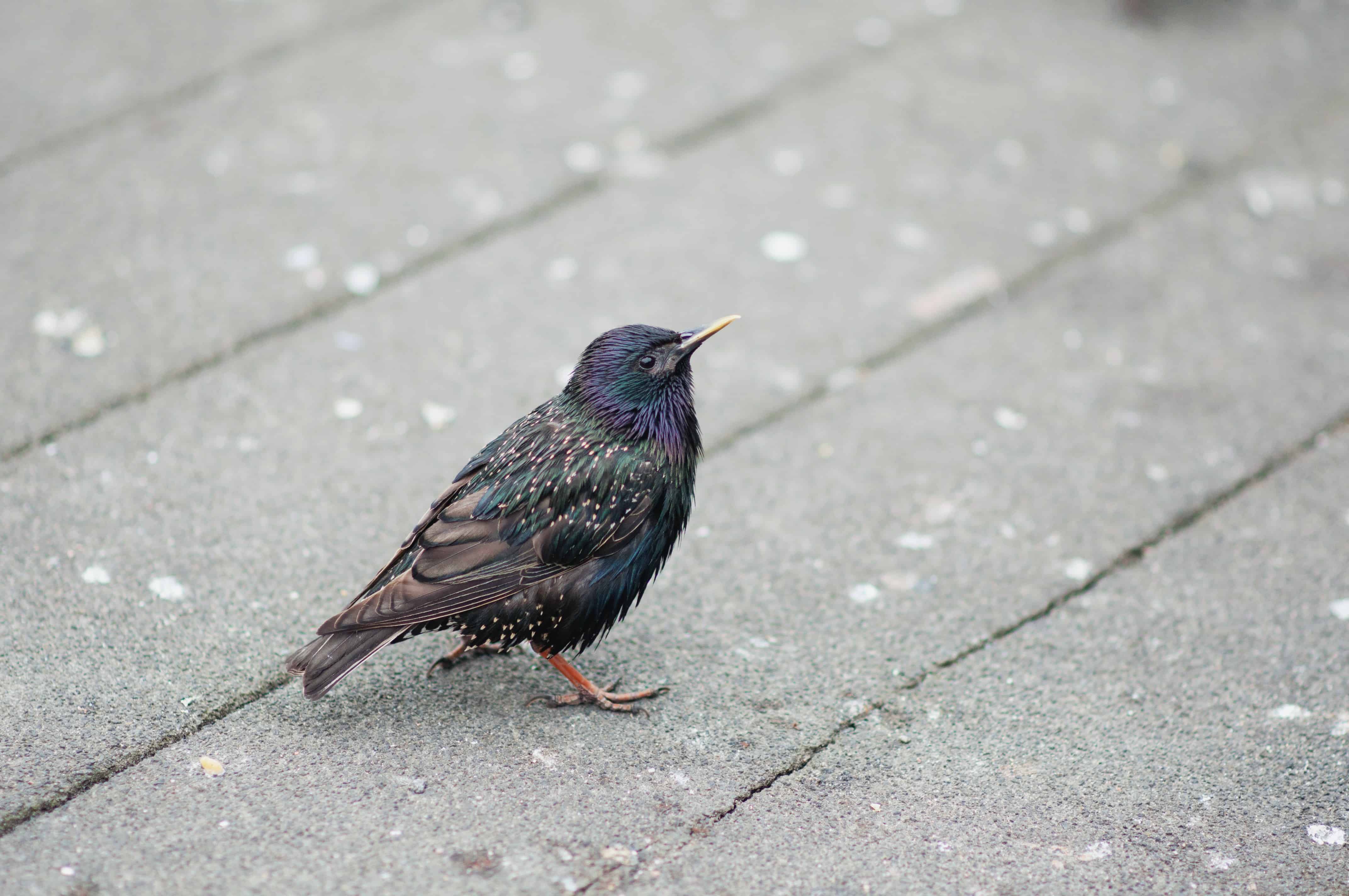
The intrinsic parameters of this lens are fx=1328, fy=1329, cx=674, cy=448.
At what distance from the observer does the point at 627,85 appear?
19.1ft

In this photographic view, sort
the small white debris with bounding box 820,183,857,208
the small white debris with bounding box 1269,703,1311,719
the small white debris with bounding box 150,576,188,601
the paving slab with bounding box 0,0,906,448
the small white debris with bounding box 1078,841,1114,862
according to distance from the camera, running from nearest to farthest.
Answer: the small white debris with bounding box 1078,841,1114,862, the small white debris with bounding box 1269,703,1311,719, the small white debris with bounding box 150,576,188,601, the paving slab with bounding box 0,0,906,448, the small white debris with bounding box 820,183,857,208

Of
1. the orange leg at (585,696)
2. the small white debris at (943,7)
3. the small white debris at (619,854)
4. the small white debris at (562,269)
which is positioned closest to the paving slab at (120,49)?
the small white debris at (562,269)

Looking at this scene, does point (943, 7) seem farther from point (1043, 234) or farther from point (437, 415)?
point (437, 415)

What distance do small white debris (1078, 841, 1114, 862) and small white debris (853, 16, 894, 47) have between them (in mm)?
4168

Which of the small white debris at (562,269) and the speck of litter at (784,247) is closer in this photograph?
the small white debris at (562,269)

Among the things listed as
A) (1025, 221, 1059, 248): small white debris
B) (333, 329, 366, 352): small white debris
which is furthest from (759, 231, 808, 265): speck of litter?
(333, 329, 366, 352): small white debris

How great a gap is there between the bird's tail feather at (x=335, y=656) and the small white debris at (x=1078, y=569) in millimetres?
1934

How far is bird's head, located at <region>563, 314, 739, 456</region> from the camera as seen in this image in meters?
3.33

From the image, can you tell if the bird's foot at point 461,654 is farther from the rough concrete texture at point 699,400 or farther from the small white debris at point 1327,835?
the small white debris at point 1327,835

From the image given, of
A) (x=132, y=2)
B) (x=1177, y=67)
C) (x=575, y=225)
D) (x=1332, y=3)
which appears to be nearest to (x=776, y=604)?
(x=575, y=225)

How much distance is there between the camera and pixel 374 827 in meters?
2.93

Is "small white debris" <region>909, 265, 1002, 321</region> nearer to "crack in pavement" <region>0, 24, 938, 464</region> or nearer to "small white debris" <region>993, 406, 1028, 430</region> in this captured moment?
"small white debris" <region>993, 406, 1028, 430</region>

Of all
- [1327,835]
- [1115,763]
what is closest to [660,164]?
[1115,763]

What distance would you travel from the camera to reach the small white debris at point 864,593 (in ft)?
12.3
